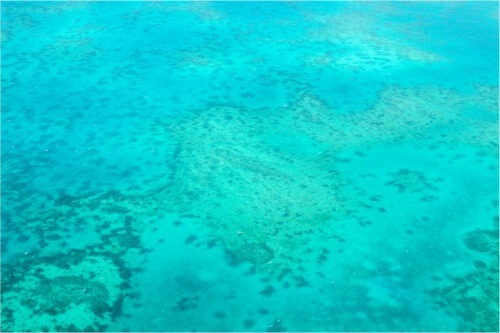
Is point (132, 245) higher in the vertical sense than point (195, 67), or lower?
lower

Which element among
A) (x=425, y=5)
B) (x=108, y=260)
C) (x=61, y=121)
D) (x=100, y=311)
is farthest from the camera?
(x=425, y=5)

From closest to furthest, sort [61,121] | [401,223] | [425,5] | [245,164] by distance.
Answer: [401,223] → [245,164] → [61,121] → [425,5]

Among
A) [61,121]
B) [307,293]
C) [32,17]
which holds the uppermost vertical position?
[32,17]

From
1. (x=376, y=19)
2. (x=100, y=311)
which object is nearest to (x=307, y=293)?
(x=100, y=311)

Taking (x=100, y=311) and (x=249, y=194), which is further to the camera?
(x=249, y=194)

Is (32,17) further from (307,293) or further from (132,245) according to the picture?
(307,293)

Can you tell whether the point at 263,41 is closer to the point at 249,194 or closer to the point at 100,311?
the point at 249,194
